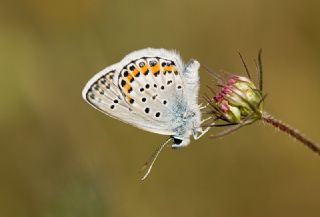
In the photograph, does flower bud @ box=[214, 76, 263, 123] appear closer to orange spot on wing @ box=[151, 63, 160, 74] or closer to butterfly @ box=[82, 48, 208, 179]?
butterfly @ box=[82, 48, 208, 179]

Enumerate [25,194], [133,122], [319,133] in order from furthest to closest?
[319,133]
[25,194]
[133,122]

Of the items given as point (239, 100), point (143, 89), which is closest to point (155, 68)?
point (143, 89)

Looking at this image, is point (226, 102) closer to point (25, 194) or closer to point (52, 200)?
point (52, 200)

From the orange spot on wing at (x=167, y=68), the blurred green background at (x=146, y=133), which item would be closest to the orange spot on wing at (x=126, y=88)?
the orange spot on wing at (x=167, y=68)

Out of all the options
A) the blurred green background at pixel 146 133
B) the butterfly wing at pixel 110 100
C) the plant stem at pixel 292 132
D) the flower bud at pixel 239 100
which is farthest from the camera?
the blurred green background at pixel 146 133

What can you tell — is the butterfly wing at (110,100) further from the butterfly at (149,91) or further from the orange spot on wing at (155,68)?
the orange spot on wing at (155,68)

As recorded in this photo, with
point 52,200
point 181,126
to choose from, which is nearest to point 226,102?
point 181,126

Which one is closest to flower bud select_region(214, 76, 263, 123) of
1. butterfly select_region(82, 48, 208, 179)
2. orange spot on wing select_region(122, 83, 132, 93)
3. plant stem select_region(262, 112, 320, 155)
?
plant stem select_region(262, 112, 320, 155)
